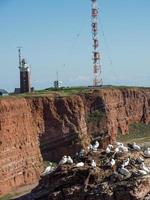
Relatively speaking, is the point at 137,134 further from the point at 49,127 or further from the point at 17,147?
the point at 17,147

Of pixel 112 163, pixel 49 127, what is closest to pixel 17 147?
pixel 49 127

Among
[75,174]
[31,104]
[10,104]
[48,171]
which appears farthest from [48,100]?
[75,174]

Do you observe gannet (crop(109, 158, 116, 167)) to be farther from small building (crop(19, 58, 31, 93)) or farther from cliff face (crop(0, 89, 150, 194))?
small building (crop(19, 58, 31, 93))

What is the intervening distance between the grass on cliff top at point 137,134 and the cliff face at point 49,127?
1.38 m

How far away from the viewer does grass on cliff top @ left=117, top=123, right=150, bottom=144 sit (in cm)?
10550

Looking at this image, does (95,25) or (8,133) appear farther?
(95,25)

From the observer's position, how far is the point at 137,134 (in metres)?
111

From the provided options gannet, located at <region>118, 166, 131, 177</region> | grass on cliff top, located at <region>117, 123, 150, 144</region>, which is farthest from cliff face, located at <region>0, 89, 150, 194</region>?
gannet, located at <region>118, 166, 131, 177</region>

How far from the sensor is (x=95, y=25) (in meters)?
116

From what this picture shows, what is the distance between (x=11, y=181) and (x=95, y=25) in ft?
157

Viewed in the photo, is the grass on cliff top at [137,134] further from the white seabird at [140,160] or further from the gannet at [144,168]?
the gannet at [144,168]

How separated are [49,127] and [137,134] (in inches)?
1115

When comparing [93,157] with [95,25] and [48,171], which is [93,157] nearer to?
[48,171]

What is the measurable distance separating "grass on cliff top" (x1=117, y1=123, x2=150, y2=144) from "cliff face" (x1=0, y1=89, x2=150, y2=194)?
138 centimetres
